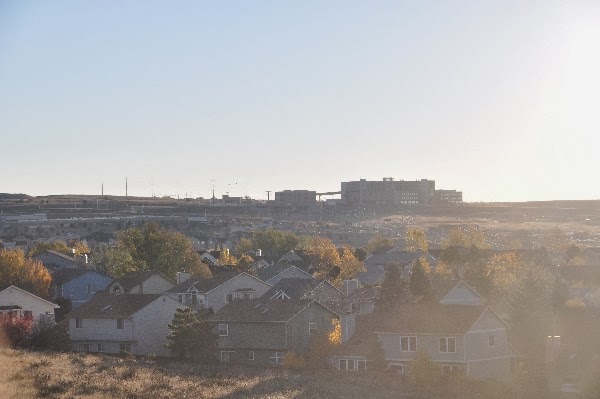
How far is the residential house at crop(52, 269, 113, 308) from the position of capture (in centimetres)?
6769

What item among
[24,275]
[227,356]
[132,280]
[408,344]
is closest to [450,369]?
[408,344]

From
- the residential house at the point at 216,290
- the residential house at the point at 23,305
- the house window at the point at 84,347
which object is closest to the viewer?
the house window at the point at 84,347

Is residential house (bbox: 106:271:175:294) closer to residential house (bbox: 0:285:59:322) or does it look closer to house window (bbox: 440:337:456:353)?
residential house (bbox: 0:285:59:322)

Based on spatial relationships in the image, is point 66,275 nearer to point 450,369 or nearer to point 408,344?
point 408,344

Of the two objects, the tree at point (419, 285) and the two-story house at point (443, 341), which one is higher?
the tree at point (419, 285)

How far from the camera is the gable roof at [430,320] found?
1788 inches

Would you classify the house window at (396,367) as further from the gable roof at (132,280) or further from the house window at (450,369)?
the gable roof at (132,280)

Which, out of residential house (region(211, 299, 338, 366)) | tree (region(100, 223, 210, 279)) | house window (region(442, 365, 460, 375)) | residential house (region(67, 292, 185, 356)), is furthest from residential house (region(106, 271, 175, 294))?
house window (region(442, 365, 460, 375))

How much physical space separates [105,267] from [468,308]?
41756 millimetres

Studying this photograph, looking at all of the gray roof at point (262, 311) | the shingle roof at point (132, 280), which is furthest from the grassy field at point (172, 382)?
the shingle roof at point (132, 280)

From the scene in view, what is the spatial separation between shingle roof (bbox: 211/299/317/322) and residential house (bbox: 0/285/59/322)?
9.82m

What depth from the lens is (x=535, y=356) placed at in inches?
1967

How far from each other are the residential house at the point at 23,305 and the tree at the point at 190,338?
30.1 ft

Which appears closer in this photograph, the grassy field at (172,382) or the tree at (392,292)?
the grassy field at (172,382)
